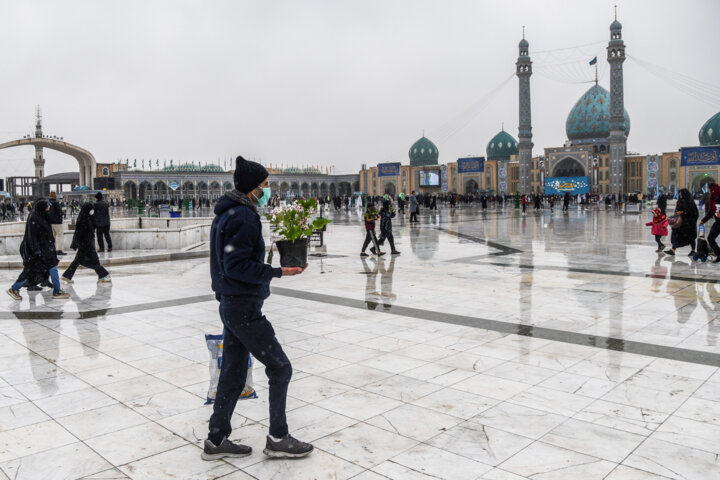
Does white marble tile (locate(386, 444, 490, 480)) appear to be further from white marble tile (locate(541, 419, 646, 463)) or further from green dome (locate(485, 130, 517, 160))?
green dome (locate(485, 130, 517, 160))

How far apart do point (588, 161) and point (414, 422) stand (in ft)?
231

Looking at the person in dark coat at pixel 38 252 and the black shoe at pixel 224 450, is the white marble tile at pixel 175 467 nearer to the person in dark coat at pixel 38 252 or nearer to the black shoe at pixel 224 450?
the black shoe at pixel 224 450

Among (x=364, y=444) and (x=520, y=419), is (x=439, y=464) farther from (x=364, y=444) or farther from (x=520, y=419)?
(x=520, y=419)

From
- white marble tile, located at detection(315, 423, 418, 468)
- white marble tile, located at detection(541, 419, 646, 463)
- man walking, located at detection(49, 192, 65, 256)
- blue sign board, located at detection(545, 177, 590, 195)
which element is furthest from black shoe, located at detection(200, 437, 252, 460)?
blue sign board, located at detection(545, 177, 590, 195)

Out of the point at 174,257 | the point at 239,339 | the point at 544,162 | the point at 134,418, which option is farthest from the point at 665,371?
the point at 544,162

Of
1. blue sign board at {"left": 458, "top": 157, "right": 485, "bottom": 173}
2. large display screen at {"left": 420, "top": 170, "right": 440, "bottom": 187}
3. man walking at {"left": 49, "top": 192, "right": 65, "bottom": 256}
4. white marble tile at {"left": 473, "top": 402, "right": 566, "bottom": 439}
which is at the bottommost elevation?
white marble tile at {"left": 473, "top": 402, "right": 566, "bottom": 439}

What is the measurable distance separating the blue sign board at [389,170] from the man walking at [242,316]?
266ft

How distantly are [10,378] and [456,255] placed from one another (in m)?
9.23

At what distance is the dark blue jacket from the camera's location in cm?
304

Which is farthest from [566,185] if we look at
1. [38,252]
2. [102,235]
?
[38,252]

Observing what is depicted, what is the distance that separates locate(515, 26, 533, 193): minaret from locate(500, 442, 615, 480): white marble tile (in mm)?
65927

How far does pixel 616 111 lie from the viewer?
2435 inches

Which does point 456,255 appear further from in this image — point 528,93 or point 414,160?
point 414,160

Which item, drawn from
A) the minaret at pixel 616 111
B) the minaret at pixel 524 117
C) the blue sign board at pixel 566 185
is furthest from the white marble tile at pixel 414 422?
the blue sign board at pixel 566 185
